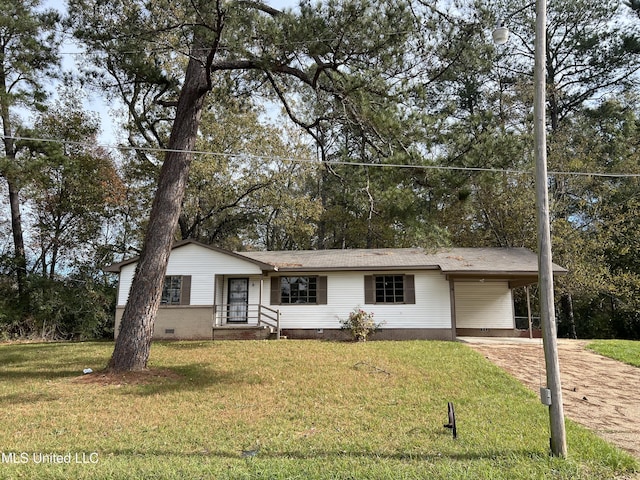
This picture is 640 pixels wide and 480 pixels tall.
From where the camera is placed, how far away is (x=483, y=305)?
15023 mm

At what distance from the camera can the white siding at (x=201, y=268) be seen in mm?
13938

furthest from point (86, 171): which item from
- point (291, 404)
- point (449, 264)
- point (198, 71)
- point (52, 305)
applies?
point (291, 404)

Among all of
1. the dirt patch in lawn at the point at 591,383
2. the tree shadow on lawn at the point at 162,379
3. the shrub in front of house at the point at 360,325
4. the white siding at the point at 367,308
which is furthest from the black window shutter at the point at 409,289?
the tree shadow on lawn at the point at 162,379

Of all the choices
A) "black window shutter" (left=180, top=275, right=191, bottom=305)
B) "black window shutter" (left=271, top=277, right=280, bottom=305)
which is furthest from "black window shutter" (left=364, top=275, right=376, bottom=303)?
"black window shutter" (left=180, top=275, right=191, bottom=305)

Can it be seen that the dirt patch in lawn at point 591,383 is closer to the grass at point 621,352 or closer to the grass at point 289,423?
the grass at point 621,352

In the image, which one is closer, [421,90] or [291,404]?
[291,404]

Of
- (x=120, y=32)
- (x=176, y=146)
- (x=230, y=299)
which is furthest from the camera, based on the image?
(x=230, y=299)

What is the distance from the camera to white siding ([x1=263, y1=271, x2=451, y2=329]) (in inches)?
530

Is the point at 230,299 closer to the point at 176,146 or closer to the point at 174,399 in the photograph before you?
the point at 176,146

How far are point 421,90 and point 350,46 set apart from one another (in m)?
1.39

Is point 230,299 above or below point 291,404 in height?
above

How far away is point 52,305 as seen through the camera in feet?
Answer: 54.4

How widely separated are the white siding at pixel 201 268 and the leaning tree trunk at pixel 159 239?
234 inches

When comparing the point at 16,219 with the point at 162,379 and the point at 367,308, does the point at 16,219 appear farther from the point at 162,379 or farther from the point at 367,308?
the point at 367,308
